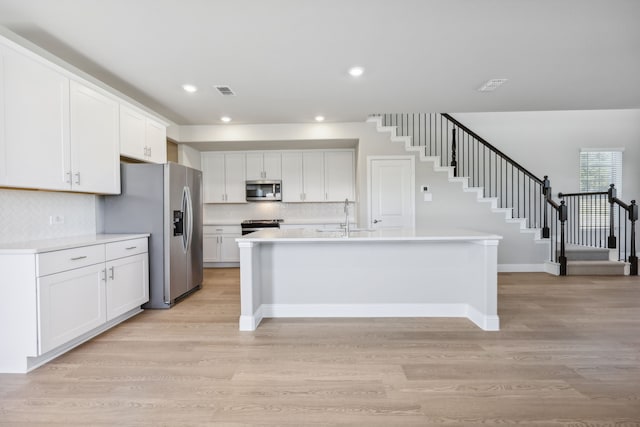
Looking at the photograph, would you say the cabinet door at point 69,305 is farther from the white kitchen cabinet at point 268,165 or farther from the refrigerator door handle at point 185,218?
the white kitchen cabinet at point 268,165

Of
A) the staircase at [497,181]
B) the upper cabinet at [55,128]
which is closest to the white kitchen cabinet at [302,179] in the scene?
the staircase at [497,181]

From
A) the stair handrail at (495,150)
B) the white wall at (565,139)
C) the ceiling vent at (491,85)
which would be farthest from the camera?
the white wall at (565,139)

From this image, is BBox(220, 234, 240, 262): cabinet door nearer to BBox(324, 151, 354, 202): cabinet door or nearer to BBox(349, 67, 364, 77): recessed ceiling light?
BBox(324, 151, 354, 202): cabinet door

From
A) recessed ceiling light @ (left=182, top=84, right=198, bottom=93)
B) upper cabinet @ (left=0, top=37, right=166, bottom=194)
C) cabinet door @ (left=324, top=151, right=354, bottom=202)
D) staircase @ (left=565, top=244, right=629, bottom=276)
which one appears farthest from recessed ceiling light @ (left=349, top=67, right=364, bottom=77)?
staircase @ (left=565, top=244, right=629, bottom=276)

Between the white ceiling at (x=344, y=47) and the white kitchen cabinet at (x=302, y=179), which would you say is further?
the white kitchen cabinet at (x=302, y=179)

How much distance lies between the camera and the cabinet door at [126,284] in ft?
10.1

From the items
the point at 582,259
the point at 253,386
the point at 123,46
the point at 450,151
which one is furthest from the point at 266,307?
the point at 582,259

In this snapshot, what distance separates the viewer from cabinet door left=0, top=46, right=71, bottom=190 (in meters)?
2.37

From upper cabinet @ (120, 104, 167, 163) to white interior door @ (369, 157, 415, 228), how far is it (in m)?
3.42

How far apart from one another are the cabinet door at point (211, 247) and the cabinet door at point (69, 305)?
10.8ft

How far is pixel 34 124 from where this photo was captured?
101 inches

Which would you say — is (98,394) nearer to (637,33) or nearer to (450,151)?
(637,33)

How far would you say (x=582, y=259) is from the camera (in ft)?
18.4

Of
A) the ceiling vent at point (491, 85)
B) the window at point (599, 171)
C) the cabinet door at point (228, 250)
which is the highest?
the ceiling vent at point (491, 85)
